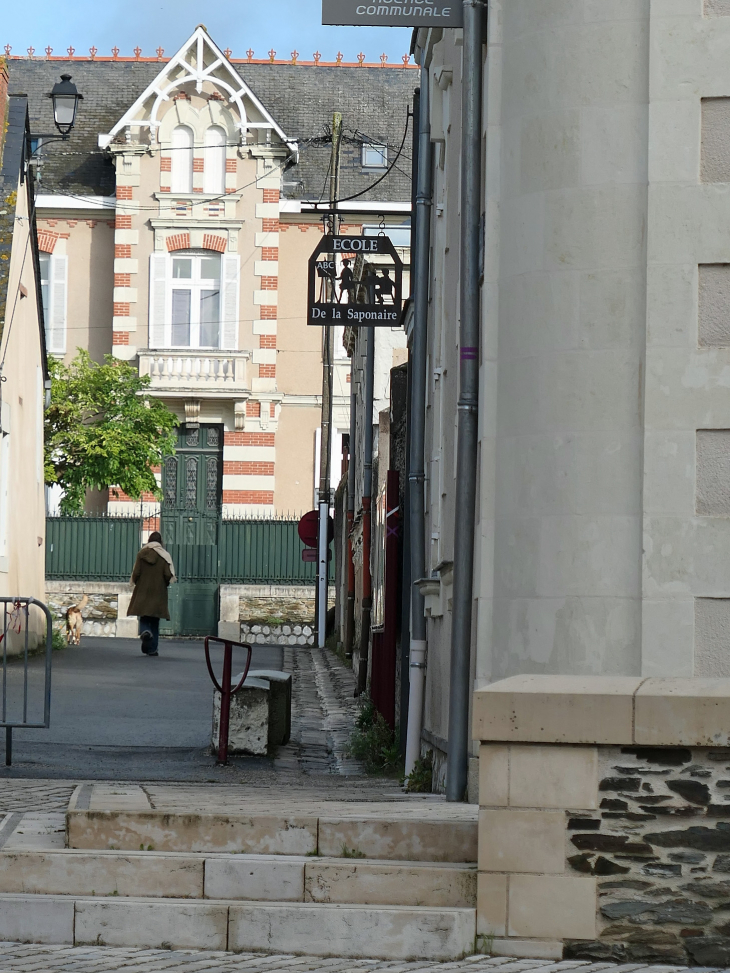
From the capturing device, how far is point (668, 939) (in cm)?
607

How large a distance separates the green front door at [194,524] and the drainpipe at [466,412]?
78.6 feet

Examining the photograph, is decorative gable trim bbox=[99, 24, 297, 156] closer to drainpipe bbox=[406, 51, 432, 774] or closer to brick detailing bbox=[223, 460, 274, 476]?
brick detailing bbox=[223, 460, 274, 476]

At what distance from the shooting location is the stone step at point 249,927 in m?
6.23

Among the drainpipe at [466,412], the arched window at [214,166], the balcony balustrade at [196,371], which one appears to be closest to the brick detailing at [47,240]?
the balcony balustrade at [196,371]

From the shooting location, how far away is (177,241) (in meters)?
33.3

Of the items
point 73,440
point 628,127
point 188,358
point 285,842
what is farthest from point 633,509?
point 188,358

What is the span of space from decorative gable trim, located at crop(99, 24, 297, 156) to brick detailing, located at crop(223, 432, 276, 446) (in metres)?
6.46

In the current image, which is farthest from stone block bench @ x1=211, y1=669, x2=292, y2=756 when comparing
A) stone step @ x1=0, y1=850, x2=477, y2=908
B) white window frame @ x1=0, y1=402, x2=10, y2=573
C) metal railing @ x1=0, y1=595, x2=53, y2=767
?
white window frame @ x1=0, y1=402, x2=10, y2=573

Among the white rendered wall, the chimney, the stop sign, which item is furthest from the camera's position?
the stop sign

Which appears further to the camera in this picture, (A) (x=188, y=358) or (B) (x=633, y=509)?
(A) (x=188, y=358)

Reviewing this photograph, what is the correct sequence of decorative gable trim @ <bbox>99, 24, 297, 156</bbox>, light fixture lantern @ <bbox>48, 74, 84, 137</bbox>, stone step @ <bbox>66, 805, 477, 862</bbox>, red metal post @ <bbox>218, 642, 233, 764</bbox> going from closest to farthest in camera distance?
stone step @ <bbox>66, 805, 477, 862</bbox>
red metal post @ <bbox>218, 642, 233, 764</bbox>
light fixture lantern @ <bbox>48, 74, 84, 137</bbox>
decorative gable trim @ <bbox>99, 24, 297, 156</bbox>

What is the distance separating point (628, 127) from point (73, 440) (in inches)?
899

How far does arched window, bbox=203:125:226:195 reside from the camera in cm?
3341

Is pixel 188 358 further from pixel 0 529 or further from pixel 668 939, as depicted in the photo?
pixel 668 939
